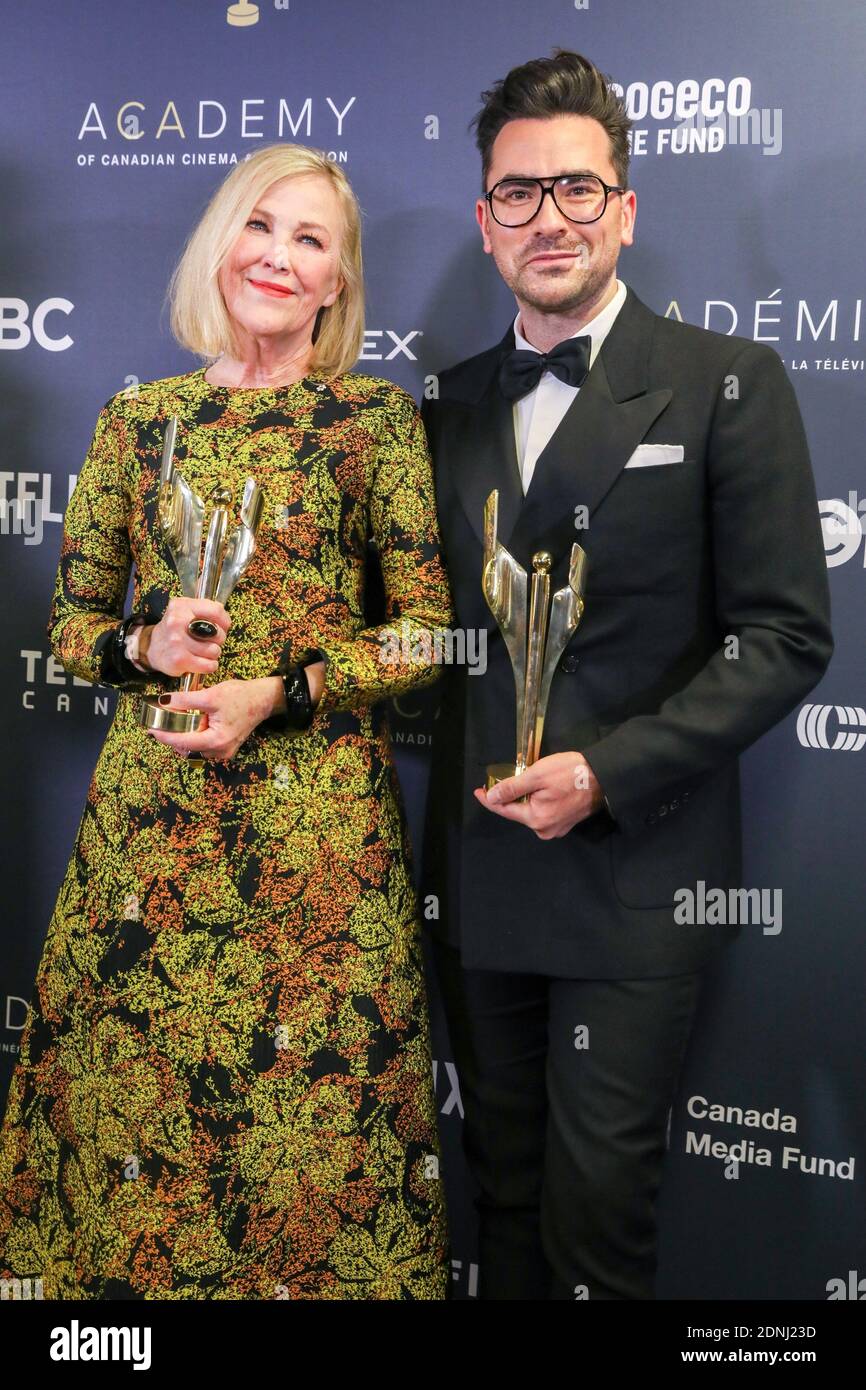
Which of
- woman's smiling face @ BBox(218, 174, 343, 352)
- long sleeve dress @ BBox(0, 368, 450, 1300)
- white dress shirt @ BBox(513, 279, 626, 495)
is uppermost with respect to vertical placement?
woman's smiling face @ BBox(218, 174, 343, 352)

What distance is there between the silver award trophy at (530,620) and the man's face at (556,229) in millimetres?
366

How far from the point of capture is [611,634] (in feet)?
6.69

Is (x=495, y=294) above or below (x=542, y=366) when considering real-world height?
above

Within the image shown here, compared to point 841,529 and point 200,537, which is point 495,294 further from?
point 200,537

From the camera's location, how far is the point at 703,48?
237 cm

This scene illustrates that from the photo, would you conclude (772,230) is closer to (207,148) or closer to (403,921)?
(207,148)

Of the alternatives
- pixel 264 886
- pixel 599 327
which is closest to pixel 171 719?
pixel 264 886

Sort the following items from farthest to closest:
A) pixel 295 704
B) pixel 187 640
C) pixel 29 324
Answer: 1. pixel 29 324
2. pixel 295 704
3. pixel 187 640

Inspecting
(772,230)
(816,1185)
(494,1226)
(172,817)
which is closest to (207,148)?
(772,230)

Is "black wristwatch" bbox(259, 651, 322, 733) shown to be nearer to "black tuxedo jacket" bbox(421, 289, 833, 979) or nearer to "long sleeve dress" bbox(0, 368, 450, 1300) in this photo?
"long sleeve dress" bbox(0, 368, 450, 1300)

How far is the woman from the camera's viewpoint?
6.73 feet

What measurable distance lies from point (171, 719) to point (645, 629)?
71 centimetres

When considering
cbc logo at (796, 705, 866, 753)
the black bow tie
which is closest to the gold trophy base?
the black bow tie
